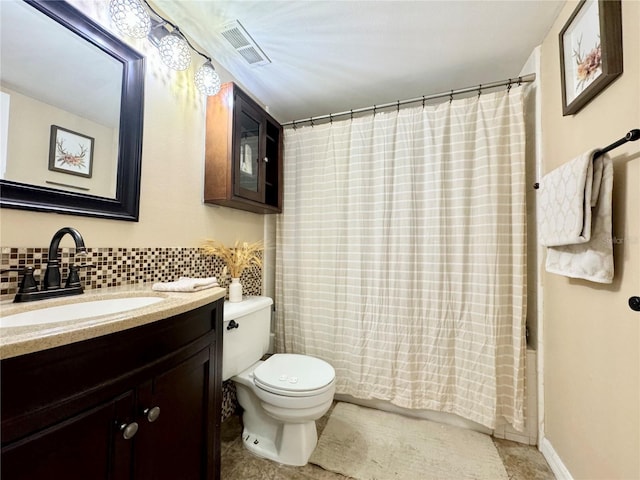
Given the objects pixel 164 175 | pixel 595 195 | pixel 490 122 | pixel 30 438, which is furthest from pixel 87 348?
pixel 490 122

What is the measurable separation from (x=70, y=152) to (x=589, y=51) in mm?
2020

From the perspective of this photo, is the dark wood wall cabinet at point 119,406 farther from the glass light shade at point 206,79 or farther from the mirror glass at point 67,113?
the glass light shade at point 206,79

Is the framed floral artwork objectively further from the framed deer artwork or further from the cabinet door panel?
the framed deer artwork

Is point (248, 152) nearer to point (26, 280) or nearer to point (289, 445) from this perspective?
point (26, 280)

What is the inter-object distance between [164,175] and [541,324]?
2.12 meters

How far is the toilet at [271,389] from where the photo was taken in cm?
125

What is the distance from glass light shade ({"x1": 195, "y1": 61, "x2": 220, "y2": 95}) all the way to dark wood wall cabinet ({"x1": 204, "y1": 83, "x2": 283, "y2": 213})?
141mm

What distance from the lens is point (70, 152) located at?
0.95m

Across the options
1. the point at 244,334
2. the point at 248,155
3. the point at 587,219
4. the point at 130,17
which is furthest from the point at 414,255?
the point at 130,17

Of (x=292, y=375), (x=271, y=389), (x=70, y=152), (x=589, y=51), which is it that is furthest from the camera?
(x=292, y=375)

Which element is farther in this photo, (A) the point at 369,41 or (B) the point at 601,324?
(A) the point at 369,41

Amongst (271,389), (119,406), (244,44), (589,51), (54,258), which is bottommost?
(271,389)

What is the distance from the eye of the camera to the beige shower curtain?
4.95 feet

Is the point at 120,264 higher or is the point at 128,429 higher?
the point at 120,264
